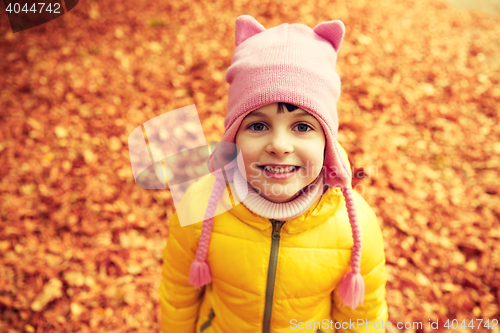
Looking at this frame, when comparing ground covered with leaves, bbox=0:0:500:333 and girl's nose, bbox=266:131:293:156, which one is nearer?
girl's nose, bbox=266:131:293:156

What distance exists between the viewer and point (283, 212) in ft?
4.43

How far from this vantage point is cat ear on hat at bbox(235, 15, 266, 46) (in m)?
1.43

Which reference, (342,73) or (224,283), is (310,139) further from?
(342,73)

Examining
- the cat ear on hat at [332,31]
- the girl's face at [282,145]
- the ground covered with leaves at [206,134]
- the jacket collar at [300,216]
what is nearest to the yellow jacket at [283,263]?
the jacket collar at [300,216]

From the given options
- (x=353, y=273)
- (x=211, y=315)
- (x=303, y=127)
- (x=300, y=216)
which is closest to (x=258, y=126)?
(x=303, y=127)

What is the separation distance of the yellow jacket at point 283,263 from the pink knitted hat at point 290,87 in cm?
6

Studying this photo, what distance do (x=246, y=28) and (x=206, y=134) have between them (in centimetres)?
213

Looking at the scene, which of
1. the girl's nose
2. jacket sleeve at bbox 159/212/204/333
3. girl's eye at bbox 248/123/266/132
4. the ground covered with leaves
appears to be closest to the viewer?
the girl's nose

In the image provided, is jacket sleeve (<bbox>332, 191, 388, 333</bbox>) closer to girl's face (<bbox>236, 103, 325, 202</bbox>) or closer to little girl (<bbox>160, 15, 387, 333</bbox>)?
little girl (<bbox>160, 15, 387, 333</bbox>)

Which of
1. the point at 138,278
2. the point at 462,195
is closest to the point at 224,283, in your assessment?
the point at 138,278

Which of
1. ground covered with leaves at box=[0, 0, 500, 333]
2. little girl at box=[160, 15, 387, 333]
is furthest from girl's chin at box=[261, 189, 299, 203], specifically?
ground covered with leaves at box=[0, 0, 500, 333]

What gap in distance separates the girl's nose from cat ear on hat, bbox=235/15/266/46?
0.51 m

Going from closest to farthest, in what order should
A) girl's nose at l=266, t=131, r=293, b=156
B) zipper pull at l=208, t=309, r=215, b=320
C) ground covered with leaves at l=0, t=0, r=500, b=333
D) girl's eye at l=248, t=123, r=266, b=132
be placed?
girl's nose at l=266, t=131, r=293, b=156
girl's eye at l=248, t=123, r=266, b=132
zipper pull at l=208, t=309, r=215, b=320
ground covered with leaves at l=0, t=0, r=500, b=333

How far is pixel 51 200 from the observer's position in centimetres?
301
